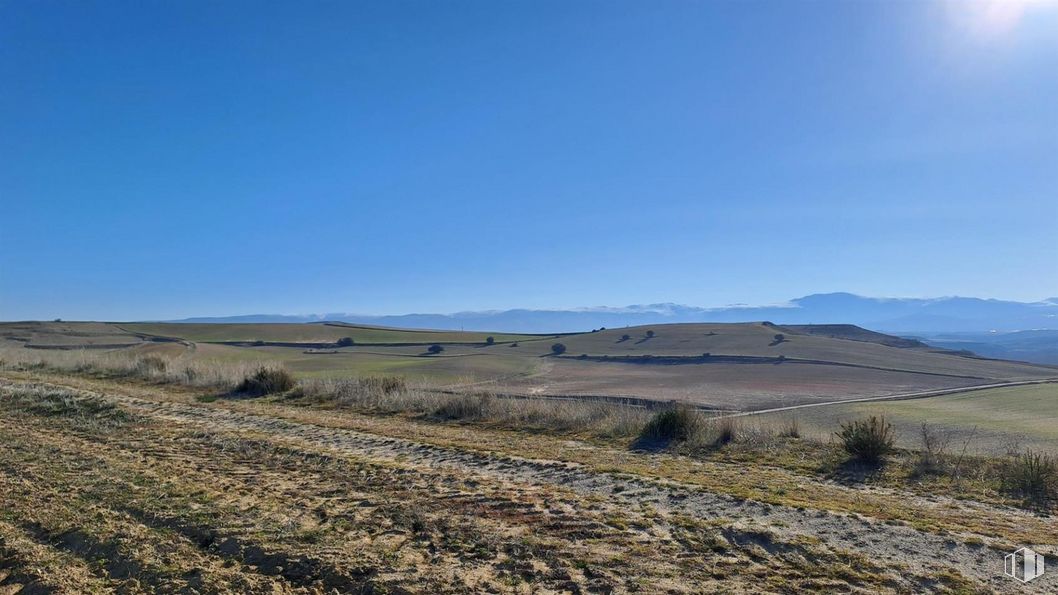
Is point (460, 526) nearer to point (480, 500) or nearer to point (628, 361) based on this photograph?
point (480, 500)

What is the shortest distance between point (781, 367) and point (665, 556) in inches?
2163

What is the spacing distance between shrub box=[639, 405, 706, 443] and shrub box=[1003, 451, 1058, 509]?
5.08m

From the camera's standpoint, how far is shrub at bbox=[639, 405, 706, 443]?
11852 millimetres

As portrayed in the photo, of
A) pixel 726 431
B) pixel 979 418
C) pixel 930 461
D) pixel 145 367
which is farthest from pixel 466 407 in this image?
pixel 979 418

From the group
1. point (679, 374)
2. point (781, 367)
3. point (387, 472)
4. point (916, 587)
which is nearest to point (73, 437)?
point (387, 472)

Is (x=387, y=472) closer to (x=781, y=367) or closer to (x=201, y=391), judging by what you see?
(x=201, y=391)

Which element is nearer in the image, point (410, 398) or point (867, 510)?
point (867, 510)

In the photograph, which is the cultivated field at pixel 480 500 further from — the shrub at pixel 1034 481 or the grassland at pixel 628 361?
the grassland at pixel 628 361

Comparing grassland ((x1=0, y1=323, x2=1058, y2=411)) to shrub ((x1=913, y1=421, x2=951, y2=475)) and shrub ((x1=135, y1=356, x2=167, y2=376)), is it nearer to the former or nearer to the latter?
shrub ((x1=135, y1=356, x2=167, y2=376))

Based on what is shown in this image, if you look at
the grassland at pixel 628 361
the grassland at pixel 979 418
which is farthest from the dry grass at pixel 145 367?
the grassland at pixel 979 418

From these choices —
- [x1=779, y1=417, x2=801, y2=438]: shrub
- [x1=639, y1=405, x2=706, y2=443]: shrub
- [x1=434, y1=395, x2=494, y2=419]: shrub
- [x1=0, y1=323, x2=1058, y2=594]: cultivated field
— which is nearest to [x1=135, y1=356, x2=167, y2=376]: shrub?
[x1=0, y1=323, x2=1058, y2=594]: cultivated field

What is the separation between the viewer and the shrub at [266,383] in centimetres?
1888

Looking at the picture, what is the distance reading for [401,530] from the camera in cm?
573

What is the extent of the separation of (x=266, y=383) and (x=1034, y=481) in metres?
19.8
